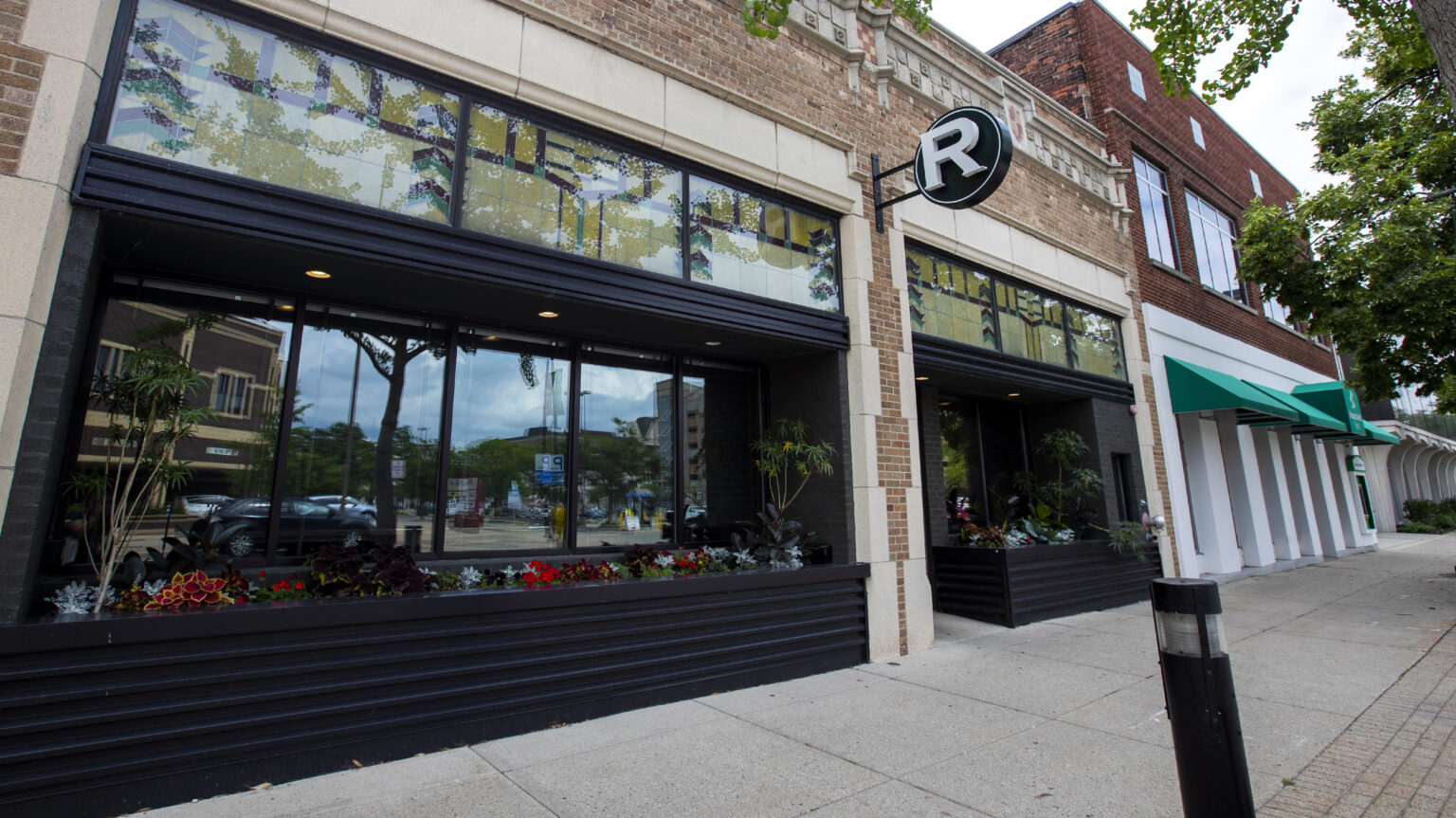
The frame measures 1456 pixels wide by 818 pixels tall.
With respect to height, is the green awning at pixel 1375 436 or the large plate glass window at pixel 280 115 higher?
the large plate glass window at pixel 280 115

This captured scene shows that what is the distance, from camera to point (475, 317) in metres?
5.62

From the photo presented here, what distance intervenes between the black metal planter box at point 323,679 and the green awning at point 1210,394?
972 cm

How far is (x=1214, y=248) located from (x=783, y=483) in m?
14.1

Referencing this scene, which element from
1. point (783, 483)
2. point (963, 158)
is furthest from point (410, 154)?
point (963, 158)

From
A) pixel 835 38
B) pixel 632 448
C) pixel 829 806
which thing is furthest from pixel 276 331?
pixel 835 38

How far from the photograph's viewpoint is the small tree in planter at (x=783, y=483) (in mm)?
6281

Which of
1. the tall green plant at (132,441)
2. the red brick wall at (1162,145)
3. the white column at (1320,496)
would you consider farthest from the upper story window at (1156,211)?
the tall green plant at (132,441)

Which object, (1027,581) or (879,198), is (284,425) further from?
(1027,581)

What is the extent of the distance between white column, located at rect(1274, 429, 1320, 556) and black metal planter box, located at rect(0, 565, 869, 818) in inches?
659

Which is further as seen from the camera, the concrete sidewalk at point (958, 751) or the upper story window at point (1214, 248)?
the upper story window at point (1214, 248)

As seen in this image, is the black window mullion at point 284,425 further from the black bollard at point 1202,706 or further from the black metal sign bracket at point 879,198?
the black metal sign bracket at point 879,198

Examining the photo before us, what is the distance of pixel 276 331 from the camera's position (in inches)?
192

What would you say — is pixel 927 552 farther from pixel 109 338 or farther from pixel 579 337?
pixel 109 338

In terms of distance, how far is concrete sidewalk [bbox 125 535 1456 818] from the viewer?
3.35 meters
